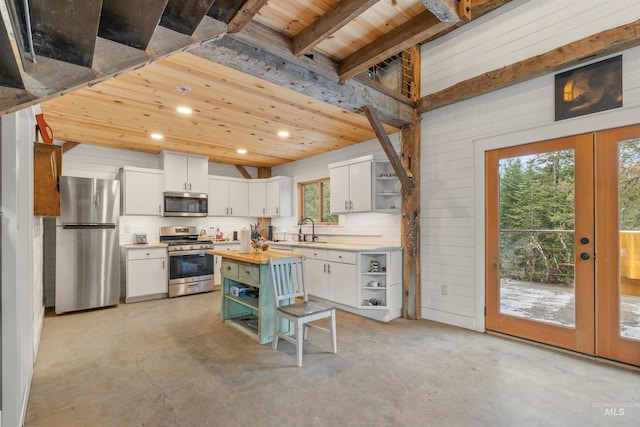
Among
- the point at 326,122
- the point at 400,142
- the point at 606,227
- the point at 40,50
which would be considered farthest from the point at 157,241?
the point at 606,227

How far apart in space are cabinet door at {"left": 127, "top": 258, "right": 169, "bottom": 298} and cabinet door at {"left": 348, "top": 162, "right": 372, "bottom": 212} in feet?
10.7

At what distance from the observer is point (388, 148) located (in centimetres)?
372

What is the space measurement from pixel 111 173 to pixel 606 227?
6.66 m

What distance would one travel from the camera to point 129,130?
14.2 feet

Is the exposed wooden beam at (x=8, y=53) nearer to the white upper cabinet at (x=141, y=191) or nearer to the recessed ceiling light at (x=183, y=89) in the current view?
the recessed ceiling light at (x=183, y=89)

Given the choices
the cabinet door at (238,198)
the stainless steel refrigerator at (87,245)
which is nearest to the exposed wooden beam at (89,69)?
the stainless steel refrigerator at (87,245)

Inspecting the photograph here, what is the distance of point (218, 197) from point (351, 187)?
292 cm

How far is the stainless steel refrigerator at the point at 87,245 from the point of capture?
4.25m

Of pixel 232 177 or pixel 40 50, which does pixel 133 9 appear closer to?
pixel 40 50

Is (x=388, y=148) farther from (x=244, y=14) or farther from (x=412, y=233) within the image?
(x=244, y=14)

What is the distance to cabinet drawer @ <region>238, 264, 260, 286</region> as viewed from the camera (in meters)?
3.28

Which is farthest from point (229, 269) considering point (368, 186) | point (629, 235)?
point (629, 235)

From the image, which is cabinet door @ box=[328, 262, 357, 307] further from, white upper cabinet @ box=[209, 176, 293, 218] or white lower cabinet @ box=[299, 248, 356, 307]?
white upper cabinet @ box=[209, 176, 293, 218]

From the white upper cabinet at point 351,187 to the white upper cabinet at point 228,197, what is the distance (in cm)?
239
